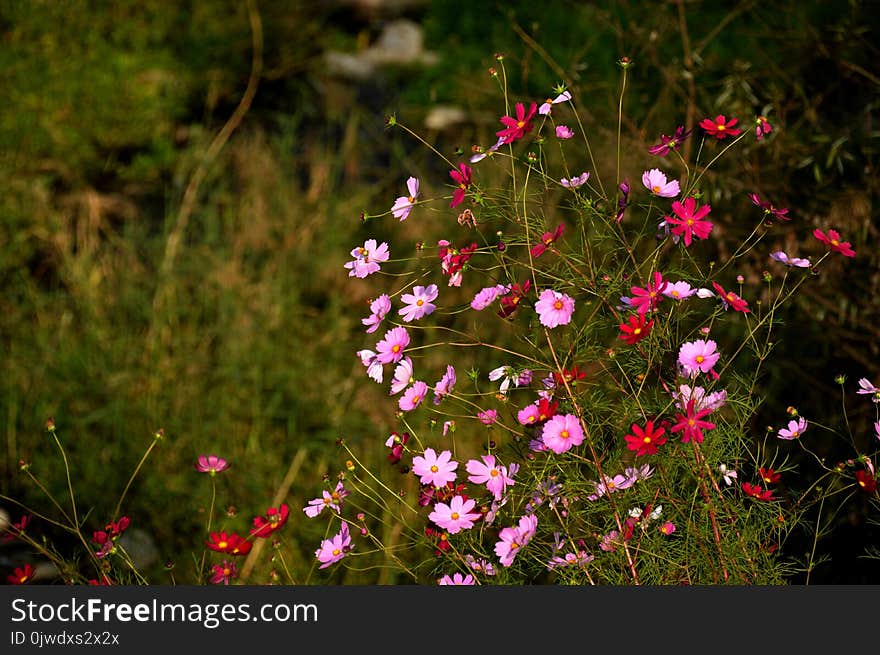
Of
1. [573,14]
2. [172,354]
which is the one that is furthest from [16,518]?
[573,14]

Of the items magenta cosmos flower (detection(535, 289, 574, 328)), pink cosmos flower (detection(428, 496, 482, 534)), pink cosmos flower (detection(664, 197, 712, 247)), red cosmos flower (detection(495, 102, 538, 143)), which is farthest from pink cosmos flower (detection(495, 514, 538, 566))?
red cosmos flower (detection(495, 102, 538, 143))

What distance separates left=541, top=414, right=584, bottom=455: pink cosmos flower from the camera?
1686 millimetres

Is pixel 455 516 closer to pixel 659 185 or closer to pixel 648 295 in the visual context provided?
pixel 648 295

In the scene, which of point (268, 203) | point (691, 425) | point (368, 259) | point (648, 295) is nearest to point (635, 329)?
point (648, 295)

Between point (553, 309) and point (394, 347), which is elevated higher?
point (553, 309)

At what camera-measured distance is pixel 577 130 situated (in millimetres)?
3977

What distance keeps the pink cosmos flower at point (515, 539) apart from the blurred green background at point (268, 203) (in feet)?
1.86

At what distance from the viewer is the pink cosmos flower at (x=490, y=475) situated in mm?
1785

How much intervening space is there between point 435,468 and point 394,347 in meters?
0.23

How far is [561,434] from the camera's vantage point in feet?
5.58

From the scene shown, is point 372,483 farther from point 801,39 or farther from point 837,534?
point 801,39

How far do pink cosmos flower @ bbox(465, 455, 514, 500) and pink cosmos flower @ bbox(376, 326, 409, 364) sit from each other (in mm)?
229

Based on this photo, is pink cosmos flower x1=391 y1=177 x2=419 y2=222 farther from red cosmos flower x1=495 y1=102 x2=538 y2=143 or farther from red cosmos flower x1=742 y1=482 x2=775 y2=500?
red cosmos flower x1=742 y1=482 x2=775 y2=500

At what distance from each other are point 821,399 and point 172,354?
7.70 feet
